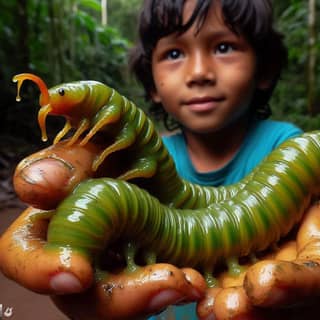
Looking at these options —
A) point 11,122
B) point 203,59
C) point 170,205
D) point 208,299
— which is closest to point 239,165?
point 203,59

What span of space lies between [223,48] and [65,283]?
0.88 metres

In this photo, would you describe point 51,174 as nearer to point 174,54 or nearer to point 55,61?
point 174,54

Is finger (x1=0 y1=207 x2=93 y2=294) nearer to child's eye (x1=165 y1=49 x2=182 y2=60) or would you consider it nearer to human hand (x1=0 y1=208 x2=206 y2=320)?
human hand (x1=0 y1=208 x2=206 y2=320)

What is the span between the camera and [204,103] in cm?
132

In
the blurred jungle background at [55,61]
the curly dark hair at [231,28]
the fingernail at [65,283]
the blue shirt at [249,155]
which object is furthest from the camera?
the blurred jungle background at [55,61]

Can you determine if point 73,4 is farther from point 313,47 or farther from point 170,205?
point 170,205

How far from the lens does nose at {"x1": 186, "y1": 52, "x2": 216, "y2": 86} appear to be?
124 cm

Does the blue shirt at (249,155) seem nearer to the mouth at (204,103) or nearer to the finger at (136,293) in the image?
the mouth at (204,103)

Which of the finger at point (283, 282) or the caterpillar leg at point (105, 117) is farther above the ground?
the caterpillar leg at point (105, 117)

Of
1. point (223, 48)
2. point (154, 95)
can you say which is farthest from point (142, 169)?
point (154, 95)

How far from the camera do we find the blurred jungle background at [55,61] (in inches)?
195

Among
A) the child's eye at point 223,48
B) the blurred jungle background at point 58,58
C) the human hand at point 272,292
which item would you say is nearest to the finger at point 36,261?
the human hand at point 272,292

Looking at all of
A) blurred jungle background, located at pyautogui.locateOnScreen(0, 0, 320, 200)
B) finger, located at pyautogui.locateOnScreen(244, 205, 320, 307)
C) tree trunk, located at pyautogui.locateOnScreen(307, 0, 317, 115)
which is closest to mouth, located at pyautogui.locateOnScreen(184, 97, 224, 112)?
finger, located at pyautogui.locateOnScreen(244, 205, 320, 307)

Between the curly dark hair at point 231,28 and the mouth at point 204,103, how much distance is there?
0.19 meters
